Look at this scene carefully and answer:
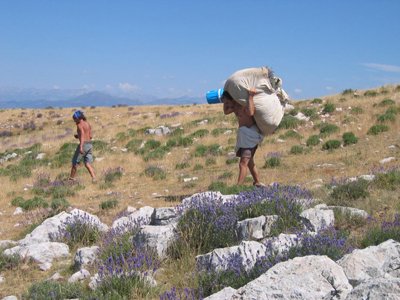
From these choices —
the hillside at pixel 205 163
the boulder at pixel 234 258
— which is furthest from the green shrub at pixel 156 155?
the boulder at pixel 234 258

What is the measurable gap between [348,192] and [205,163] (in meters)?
7.60

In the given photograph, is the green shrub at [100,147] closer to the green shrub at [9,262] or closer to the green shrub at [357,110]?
the green shrub at [357,110]

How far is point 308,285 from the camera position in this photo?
120 inches

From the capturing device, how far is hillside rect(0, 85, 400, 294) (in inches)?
357

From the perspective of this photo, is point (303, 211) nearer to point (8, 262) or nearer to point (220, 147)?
point (8, 262)

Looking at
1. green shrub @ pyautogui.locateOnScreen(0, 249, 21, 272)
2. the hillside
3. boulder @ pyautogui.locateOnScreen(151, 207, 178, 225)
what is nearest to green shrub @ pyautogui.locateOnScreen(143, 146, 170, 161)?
the hillside

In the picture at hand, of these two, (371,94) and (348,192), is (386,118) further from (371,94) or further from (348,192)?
(348,192)

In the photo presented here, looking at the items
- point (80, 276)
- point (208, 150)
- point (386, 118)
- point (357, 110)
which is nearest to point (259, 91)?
point (80, 276)

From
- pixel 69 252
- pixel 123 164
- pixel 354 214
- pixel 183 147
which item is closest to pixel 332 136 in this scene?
pixel 183 147

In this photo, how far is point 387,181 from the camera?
7.46m

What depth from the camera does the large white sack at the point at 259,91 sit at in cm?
793

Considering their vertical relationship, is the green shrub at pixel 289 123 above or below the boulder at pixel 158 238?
above

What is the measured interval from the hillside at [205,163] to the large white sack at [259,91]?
1.28m

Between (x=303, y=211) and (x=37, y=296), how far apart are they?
312 centimetres
